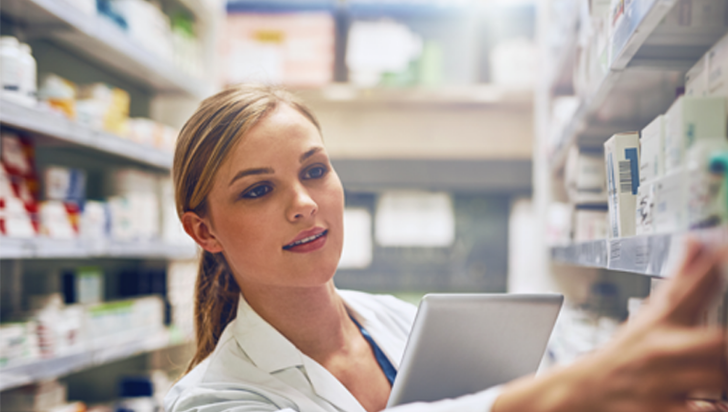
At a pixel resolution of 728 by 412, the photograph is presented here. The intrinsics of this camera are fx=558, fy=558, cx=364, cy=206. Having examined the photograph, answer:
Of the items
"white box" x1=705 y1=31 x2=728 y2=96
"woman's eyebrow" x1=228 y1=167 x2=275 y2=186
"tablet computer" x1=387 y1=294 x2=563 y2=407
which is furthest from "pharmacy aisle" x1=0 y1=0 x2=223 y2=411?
"white box" x1=705 y1=31 x2=728 y2=96

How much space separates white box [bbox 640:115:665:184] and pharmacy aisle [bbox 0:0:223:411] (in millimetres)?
1415

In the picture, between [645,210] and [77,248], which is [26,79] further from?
[645,210]

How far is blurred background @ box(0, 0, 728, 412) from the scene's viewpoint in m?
1.09

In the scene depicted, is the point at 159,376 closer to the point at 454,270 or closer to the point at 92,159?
the point at 92,159

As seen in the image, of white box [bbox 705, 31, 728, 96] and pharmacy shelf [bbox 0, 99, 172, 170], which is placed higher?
pharmacy shelf [bbox 0, 99, 172, 170]

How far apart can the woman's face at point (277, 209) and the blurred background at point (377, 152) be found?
0.60m

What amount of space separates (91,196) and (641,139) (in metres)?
2.67

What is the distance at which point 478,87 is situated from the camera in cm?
365

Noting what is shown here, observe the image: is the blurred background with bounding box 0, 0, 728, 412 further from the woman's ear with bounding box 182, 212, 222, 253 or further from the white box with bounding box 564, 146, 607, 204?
the woman's ear with bounding box 182, 212, 222, 253

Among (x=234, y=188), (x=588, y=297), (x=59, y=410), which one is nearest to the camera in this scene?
(x=234, y=188)

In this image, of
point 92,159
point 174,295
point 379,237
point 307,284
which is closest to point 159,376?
point 174,295

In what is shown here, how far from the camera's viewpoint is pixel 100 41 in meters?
2.37

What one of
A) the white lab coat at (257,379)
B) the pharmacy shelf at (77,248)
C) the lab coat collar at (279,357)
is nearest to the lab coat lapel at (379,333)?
the white lab coat at (257,379)

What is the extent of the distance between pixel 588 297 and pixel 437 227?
1.53 m
